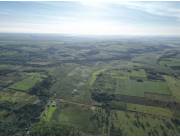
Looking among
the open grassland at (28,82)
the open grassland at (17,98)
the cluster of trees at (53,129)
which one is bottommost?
the cluster of trees at (53,129)

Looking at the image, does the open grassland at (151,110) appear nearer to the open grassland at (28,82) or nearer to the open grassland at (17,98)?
the open grassland at (17,98)

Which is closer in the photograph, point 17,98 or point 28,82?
point 17,98

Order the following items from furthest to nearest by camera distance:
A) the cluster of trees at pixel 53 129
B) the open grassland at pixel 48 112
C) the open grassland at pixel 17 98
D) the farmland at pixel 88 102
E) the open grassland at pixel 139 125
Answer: the open grassland at pixel 17 98
the open grassland at pixel 48 112
the farmland at pixel 88 102
the open grassland at pixel 139 125
the cluster of trees at pixel 53 129

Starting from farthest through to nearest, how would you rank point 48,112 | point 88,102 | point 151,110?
point 88,102 → point 151,110 → point 48,112

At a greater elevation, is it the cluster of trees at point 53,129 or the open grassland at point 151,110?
the open grassland at point 151,110

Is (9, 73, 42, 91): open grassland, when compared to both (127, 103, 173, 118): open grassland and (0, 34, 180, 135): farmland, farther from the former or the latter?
(127, 103, 173, 118): open grassland

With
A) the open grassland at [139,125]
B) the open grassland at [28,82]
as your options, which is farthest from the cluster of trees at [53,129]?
the open grassland at [28,82]

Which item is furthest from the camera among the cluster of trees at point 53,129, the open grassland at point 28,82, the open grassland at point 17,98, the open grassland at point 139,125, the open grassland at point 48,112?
the open grassland at point 28,82

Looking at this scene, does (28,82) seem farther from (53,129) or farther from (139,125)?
(139,125)

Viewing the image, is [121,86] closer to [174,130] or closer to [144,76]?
[144,76]

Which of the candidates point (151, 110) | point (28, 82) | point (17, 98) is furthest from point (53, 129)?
point (28, 82)

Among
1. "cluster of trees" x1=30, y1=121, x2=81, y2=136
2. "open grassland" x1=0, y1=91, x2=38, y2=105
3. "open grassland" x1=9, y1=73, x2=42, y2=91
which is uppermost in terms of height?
"open grassland" x1=9, y1=73, x2=42, y2=91

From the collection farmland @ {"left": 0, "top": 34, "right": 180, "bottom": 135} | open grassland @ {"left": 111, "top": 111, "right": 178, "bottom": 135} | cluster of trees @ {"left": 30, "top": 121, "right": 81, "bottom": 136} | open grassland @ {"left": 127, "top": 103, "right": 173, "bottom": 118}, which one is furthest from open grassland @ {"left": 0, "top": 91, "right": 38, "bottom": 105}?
open grassland @ {"left": 127, "top": 103, "right": 173, "bottom": 118}
